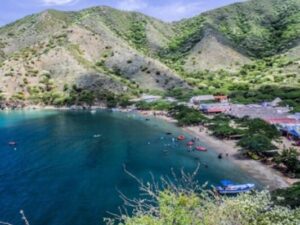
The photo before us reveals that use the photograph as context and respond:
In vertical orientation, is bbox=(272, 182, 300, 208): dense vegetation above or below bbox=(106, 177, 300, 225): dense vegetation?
below

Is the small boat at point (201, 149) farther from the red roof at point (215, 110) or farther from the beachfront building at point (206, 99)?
the beachfront building at point (206, 99)

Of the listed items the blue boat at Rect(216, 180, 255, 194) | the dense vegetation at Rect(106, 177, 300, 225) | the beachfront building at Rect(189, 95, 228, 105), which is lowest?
the blue boat at Rect(216, 180, 255, 194)

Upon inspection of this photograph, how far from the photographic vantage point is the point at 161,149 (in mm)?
103375

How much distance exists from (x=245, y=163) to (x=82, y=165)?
1417 inches

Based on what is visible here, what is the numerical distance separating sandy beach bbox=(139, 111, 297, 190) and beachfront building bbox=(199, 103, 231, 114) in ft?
77.3

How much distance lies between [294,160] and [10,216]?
52703mm

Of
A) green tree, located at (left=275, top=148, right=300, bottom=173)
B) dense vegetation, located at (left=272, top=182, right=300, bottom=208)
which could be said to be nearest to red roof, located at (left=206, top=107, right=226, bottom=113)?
green tree, located at (left=275, top=148, right=300, bottom=173)

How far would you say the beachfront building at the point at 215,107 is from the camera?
149325 millimetres

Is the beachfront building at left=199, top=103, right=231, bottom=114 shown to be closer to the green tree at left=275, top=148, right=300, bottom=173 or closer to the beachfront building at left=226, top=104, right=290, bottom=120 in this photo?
the beachfront building at left=226, top=104, right=290, bottom=120

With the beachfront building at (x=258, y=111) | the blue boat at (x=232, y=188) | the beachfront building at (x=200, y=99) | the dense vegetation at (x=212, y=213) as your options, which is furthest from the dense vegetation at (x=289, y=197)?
the beachfront building at (x=200, y=99)

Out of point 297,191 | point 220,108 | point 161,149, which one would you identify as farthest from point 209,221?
point 220,108

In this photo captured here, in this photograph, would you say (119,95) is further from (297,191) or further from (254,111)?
(297,191)

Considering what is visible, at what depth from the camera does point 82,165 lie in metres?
90.2

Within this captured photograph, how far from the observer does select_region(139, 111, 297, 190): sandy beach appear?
242ft
